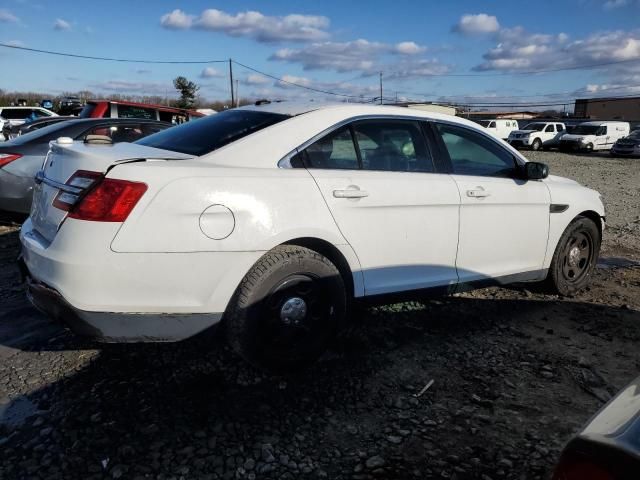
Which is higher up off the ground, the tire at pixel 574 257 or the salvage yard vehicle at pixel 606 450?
the salvage yard vehicle at pixel 606 450

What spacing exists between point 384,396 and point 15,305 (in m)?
3.05

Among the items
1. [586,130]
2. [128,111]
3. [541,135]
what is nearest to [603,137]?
[586,130]

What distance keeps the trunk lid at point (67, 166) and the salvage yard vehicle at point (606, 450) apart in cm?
229

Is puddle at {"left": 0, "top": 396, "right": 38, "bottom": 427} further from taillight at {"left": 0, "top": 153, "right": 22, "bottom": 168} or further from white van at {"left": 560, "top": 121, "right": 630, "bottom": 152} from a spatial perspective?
white van at {"left": 560, "top": 121, "right": 630, "bottom": 152}

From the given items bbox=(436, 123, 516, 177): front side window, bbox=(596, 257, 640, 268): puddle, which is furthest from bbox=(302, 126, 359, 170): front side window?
bbox=(596, 257, 640, 268): puddle

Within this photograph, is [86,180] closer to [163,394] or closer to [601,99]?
[163,394]

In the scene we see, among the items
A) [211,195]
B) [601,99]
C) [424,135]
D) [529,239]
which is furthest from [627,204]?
[601,99]

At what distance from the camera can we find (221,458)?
2451 millimetres

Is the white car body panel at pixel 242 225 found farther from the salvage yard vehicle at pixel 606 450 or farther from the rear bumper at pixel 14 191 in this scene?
the rear bumper at pixel 14 191

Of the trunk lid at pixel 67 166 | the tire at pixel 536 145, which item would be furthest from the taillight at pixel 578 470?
the tire at pixel 536 145

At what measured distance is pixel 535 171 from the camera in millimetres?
4133

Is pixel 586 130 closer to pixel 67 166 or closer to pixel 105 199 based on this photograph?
pixel 67 166

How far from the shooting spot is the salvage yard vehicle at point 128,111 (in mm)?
13133

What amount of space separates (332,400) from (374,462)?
559mm
